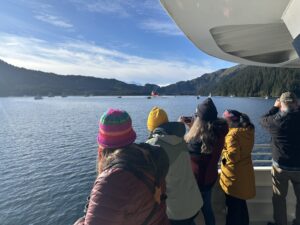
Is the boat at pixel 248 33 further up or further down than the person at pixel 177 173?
further up

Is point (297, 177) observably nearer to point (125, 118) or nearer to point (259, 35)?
point (259, 35)

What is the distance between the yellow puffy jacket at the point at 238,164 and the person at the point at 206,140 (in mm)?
299

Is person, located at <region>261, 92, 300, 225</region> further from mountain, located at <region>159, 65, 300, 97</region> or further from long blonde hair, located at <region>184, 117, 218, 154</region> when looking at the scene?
mountain, located at <region>159, 65, 300, 97</region>

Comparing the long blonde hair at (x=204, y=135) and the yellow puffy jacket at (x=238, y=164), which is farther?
the yellow puffy jacket at (x=238, y=164)

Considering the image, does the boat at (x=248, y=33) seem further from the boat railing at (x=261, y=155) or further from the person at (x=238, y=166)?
the person at (x=238, y=166)

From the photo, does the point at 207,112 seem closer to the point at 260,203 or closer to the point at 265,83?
the point at 260,203

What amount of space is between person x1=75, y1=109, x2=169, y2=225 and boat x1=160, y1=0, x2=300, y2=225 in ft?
5.96

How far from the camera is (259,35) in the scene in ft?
13.3

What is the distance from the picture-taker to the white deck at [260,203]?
4379 mm

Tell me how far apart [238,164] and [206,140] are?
0.79 metres

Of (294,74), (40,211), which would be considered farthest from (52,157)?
(294,74)

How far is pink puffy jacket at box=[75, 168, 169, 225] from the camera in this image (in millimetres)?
1313

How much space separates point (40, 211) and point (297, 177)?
9362mm

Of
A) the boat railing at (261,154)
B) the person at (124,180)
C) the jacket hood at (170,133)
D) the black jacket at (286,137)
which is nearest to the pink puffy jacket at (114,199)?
the person at (124,180)
